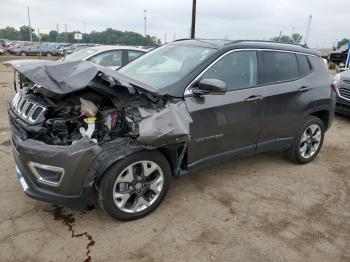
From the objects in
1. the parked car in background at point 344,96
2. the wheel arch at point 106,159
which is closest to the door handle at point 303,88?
the wheel arch at point 106,159

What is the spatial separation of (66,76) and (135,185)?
1211 mm

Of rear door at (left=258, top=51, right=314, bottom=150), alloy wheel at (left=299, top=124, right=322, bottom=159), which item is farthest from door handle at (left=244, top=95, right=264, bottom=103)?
alloy wheel at (left=299, top=124, right=322, bottom=159)

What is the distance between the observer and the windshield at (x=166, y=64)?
365cm

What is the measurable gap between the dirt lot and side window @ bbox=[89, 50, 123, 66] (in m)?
4.20

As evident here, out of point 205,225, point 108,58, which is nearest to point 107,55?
point 108,58

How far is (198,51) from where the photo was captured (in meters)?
3.91

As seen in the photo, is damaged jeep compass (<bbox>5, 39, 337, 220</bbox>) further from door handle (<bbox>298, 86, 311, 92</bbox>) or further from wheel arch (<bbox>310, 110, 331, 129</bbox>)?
wheel arch (<bbox>310, 110, 331, 129</bbox>)

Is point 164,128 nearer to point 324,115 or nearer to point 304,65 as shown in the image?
point 304,65

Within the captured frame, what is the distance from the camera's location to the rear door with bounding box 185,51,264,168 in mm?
3500

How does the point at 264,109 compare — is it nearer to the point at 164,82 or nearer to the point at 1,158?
the point at 164,82

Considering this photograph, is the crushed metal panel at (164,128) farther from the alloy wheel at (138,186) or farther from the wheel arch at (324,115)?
the wheel arch at (324,115)

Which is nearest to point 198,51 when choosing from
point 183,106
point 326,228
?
point 183,106

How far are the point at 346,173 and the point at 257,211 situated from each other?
6.60 feet

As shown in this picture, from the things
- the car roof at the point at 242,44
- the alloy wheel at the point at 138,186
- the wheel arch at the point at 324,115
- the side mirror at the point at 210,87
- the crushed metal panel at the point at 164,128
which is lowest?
the alloy wheel at the point at 138,186
